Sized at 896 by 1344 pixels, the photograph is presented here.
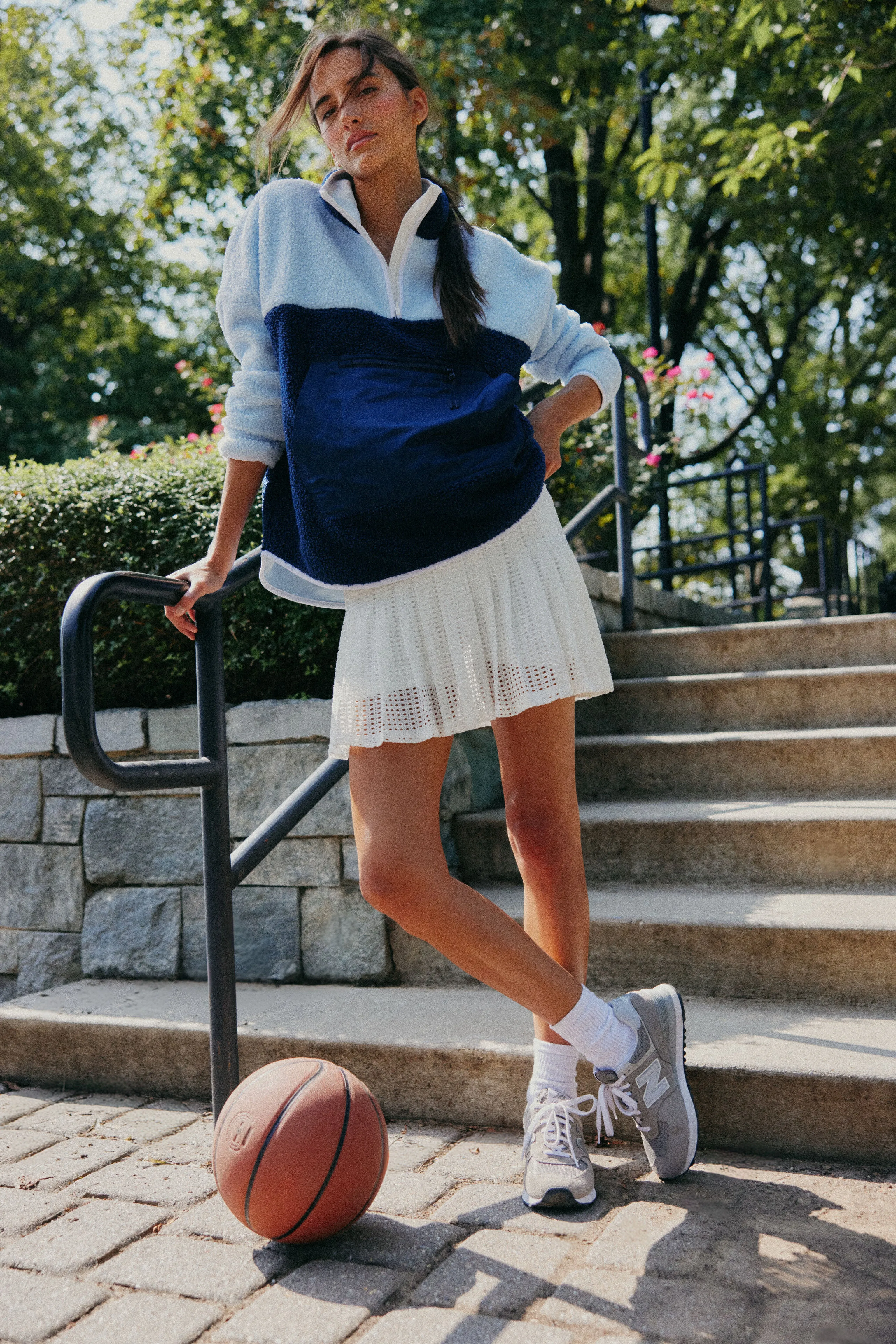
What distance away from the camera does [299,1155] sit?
1.61 m

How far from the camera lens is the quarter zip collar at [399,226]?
181cm

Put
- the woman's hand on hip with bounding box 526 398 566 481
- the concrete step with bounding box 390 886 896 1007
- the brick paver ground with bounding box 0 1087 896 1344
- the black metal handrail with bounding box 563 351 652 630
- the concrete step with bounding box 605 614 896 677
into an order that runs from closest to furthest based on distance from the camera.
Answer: the brick paver ground with bounding box 0 1087 896 1344 → the woman's hand on hip with bounding box 526 398 566 481 → the concrete step with bounding box 390 886 896 1007 → the concrete step with bounding box 605 614 896 677 → the black metal handrail with bounding box 563 351 652 630

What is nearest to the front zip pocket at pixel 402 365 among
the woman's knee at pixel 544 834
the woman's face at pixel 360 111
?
the woman's face at pixel 360 111

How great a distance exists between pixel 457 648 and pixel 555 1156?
886mm

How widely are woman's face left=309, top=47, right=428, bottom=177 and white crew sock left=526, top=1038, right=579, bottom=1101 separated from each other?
5.12ft

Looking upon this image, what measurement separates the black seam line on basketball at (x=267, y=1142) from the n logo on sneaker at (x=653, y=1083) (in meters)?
0.59

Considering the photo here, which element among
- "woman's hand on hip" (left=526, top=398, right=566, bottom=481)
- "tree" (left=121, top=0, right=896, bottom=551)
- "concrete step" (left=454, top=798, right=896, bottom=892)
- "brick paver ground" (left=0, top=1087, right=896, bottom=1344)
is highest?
"tree" (left=121, top=0, right=896, bottom=551)

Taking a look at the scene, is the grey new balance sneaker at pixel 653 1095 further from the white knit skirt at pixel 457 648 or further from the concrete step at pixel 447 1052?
the white knit skirt at pixel 457 648

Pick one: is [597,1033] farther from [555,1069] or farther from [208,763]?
[208,763]

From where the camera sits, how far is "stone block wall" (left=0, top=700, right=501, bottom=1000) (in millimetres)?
2898

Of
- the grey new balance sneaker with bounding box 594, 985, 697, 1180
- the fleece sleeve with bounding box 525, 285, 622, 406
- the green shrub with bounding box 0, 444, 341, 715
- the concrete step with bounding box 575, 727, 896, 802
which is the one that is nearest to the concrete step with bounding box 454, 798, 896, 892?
the concrete step with bounding box 575, 727, 896, 802

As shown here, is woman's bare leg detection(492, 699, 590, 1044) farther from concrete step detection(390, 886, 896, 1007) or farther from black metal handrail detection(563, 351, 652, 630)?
black metal handrail detection(563, 351, 652, 630)

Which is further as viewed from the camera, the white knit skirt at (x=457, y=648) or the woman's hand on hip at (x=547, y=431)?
the woman's hand on hip at (x=547, y=431)

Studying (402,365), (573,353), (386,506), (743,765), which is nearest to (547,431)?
(573,353)
